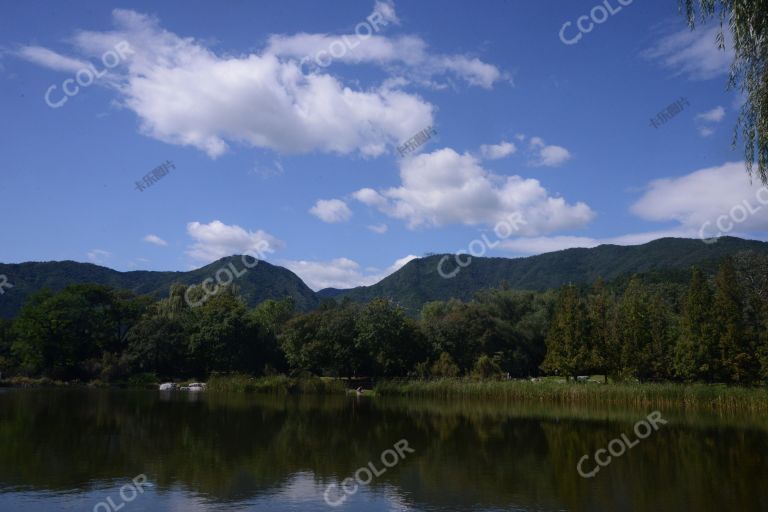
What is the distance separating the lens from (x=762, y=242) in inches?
6516

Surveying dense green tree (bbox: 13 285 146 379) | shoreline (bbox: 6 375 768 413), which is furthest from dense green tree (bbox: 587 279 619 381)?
dense green tree (bbox: 13 285 146 379)

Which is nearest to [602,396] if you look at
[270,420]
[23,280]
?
[270,420]

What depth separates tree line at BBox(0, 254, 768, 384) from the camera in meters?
49.2

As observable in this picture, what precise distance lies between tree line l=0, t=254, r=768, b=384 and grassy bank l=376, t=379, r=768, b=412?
599 cm

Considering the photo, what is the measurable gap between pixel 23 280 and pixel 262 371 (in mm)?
96613

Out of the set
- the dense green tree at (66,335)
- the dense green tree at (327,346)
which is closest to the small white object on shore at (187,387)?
the dense green tree at (66,335)

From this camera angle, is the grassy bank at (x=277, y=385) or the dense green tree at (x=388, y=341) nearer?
the grassy bank at (x=277, y=385)

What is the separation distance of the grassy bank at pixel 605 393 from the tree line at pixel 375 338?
599 centimetres

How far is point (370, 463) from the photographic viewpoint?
18.2 m

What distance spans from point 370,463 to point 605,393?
26213 mm

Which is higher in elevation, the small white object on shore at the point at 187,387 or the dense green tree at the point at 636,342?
the dense green tree at the point at 636,342

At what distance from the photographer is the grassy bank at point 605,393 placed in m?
35.4

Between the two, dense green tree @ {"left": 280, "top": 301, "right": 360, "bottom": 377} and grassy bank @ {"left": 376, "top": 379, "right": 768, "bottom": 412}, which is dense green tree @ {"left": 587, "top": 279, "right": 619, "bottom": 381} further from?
dense green tree @ {"left": 280, "top": 301, "right": 360, "bottom": 377}

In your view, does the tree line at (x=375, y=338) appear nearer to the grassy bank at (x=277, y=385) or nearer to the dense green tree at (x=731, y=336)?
the dense green tree at (x=731, y=336)
